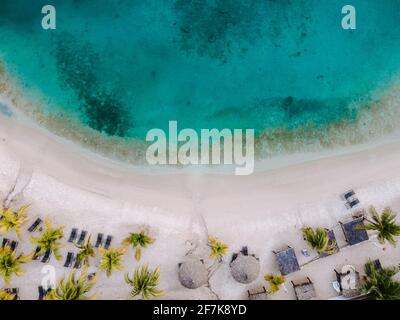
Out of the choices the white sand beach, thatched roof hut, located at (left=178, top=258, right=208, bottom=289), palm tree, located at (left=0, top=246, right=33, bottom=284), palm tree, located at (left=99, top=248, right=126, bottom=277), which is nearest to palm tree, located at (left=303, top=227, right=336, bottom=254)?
the white sand beach

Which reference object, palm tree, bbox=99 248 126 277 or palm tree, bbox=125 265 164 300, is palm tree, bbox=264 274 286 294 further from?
palm tree, bbox=99 248 126 277

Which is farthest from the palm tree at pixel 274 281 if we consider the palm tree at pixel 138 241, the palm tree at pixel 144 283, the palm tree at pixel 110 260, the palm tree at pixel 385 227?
the palm tree at pixel 110 260

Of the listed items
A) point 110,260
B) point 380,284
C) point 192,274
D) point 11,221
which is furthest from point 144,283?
point 380,284

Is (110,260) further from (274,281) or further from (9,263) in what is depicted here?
(274,281)

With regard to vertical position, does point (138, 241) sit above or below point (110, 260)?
above

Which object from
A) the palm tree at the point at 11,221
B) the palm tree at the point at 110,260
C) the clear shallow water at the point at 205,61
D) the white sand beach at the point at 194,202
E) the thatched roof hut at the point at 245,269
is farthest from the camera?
the clear shallow water at the point at 205,61

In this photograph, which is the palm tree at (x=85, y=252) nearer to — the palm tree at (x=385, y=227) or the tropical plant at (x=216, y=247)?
the tropical plant at (x=216, y=247)
